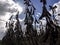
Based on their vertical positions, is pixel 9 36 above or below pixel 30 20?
below

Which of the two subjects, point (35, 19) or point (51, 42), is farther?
point (35, 19)

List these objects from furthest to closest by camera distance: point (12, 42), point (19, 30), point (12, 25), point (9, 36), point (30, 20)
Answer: point (12, 42) < point (9, 36) < point (12, 25) < point (19, 30) < point (30, 20)

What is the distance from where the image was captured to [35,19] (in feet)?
93.6

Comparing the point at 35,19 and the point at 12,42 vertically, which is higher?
the point at 35,19

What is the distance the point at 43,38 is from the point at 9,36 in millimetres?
33981

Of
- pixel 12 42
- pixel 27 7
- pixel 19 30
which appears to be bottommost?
pixel 12 42

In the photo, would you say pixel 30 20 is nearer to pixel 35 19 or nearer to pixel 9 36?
pixel 35 19

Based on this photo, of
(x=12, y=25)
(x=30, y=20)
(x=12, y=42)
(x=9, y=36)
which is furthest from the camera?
(x=12, y=42)

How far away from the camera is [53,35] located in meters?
22.9

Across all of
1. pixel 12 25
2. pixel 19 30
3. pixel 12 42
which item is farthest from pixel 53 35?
pixel 12 42

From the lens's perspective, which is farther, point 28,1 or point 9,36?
point 9,36

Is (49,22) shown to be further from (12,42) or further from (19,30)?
(12,42)

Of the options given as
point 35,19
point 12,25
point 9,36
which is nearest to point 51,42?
point 35,19

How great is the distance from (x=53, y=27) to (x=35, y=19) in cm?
605
